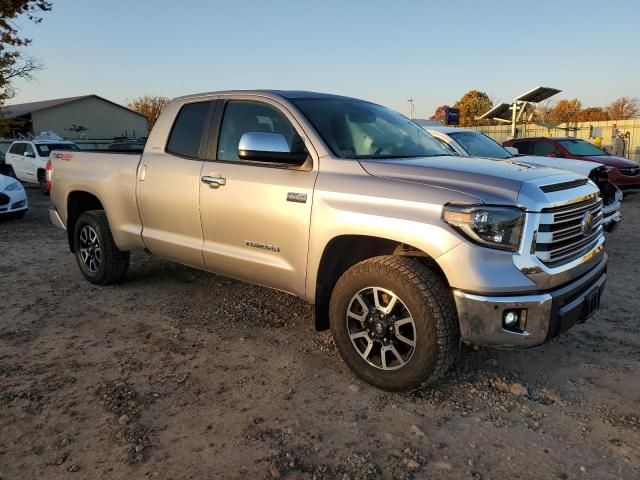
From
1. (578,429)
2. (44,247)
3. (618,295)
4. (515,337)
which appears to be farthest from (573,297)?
(44,247)

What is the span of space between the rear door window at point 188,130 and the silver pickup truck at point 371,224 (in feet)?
0.04

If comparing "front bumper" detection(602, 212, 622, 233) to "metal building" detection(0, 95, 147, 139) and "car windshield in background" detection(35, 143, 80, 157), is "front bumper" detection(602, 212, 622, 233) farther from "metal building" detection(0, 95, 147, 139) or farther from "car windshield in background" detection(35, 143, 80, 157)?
"metal building" detection(0, 95, 147, 139)

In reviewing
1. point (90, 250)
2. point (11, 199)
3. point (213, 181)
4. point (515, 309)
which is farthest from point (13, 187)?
point (515, 309)

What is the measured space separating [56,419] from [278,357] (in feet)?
4.72

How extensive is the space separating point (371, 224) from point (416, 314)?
23.1 inches

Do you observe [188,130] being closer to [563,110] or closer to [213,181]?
[213,181]

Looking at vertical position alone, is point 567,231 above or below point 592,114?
below

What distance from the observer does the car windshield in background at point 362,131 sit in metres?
3.63

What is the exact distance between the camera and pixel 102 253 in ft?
17.1

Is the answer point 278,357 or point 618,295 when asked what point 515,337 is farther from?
point 618,295

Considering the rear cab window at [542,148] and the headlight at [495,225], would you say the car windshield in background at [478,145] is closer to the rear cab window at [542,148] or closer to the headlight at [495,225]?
the rear cab window at [542,148]

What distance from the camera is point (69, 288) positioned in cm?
545

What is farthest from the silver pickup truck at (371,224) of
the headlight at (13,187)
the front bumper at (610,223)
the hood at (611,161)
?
the hood at (611,161)

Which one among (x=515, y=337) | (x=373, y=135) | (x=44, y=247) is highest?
(x=373, y=135)
